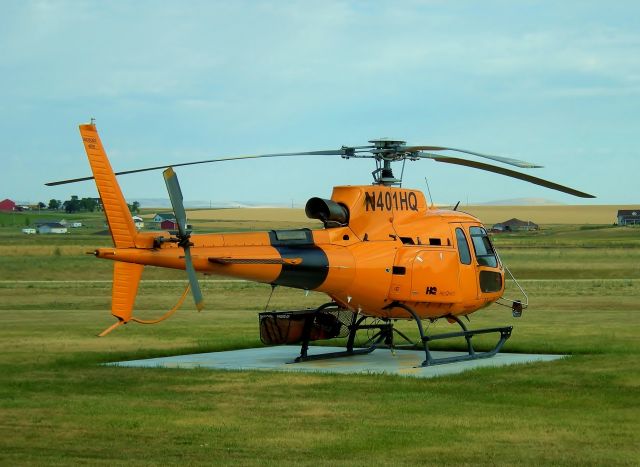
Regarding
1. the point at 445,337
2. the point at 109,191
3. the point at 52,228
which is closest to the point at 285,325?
the point at 445,337

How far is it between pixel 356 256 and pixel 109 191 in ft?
16.1

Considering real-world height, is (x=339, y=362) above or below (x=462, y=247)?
below

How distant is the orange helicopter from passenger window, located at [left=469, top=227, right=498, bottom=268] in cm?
2

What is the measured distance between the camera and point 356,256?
1945cm

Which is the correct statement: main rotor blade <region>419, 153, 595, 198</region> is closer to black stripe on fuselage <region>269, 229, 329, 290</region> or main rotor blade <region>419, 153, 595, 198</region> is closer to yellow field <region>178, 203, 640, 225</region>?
black stripe on fuselage <region>269, 229, 329, 290</region>

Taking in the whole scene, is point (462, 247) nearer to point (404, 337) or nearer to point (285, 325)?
point (404, 337)

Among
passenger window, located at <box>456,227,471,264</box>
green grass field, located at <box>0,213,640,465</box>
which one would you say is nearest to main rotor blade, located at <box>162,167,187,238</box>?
green grass field, located at <box>0,213,640,465</box>

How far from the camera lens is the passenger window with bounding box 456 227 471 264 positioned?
68.4 ft

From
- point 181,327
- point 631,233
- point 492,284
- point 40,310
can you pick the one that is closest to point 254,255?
point 492,284

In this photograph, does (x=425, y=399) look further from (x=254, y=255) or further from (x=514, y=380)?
(x=254, y=255)

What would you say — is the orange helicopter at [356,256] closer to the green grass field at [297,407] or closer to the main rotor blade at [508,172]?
the main rotor blade at [508,172]

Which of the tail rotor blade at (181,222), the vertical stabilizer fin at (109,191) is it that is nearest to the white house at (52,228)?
the vertical stabilizer fin at (109,191)

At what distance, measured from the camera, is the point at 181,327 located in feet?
93.0

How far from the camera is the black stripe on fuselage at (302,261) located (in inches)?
729
